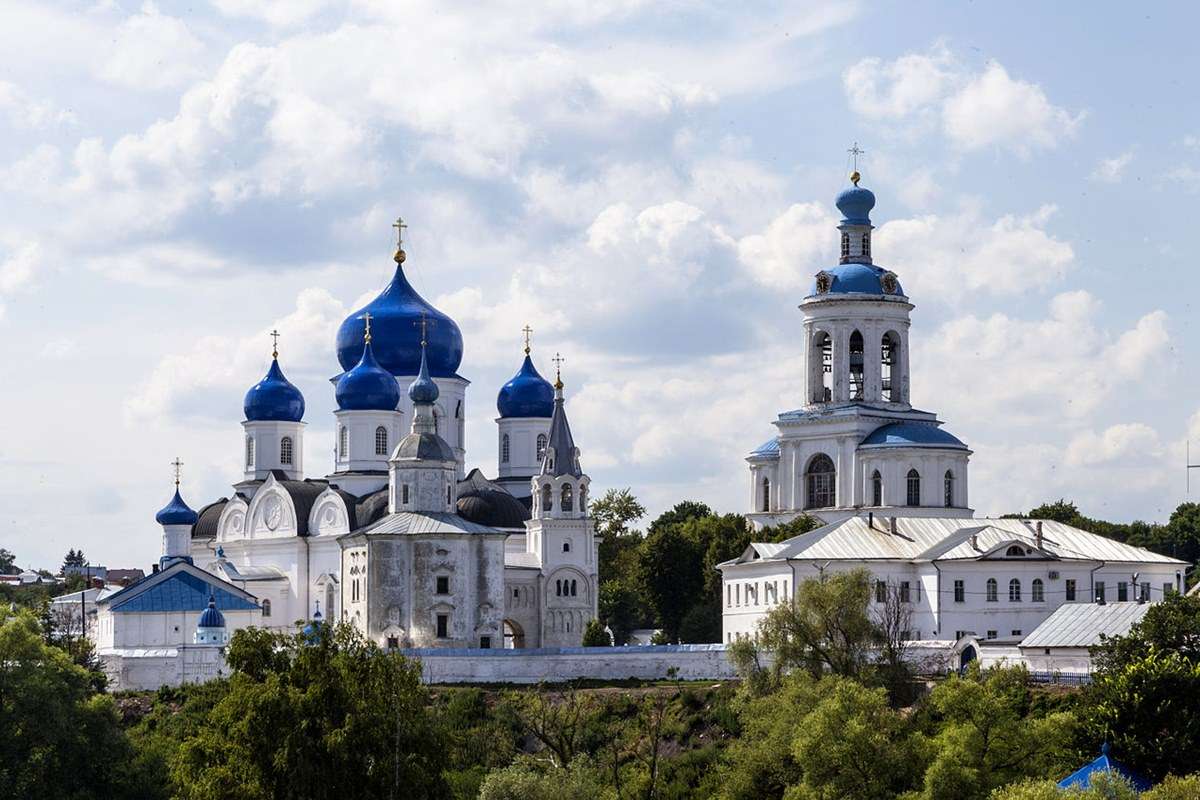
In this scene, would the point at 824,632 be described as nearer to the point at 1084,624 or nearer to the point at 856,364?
the point at 1084,624

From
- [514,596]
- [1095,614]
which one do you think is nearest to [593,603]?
[514,596]

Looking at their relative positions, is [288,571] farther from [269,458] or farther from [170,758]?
[170,758]

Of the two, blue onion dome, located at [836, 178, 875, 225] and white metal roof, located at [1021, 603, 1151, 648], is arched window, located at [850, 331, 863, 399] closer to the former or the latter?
blue onion dome, located at [836, 178, 875, 225]

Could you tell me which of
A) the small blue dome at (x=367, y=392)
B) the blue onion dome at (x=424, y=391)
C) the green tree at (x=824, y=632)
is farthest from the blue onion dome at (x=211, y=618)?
the green tree at (x=824, y=632)

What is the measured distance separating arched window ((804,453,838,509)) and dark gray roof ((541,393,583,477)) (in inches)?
306

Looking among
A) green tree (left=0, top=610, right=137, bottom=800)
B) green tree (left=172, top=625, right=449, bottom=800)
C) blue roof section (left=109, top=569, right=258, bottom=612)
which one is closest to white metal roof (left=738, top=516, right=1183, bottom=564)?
blue roof section (left=109, top=569, right=258, bottom=612)

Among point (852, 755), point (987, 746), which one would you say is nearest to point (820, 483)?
point (852, 755)

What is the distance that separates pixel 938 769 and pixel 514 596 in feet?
85.1

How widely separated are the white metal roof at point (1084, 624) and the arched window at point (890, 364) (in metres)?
19.0

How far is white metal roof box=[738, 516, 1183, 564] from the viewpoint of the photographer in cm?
5762

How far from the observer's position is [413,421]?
65625 mm

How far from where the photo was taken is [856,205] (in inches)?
2771

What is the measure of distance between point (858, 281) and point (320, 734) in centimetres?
3302

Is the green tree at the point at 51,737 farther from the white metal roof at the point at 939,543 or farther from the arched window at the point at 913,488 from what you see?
the arched window at the point at 913,488
